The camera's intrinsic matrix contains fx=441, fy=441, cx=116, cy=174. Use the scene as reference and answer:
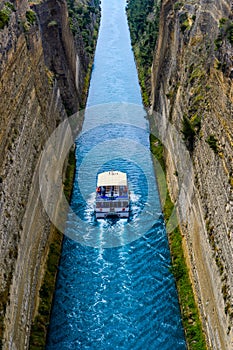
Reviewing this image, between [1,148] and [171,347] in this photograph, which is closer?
[1,148]

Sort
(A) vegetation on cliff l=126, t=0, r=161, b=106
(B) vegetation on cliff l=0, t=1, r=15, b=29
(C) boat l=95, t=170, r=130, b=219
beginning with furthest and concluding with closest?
(A) vegetation on cliff l=126, t=0, r=161, b=106 → (C) boat l=95, t=170, r=130, b=219 → (B) vegetation on cliff l=0, t=1, r=15, b=29

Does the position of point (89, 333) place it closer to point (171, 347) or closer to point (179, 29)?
point (171, 347)

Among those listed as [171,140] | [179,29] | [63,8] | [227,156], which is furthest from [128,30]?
[227,156]

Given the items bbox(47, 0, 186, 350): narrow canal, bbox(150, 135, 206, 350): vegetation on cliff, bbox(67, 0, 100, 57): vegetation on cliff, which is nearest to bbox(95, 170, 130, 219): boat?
bbox(47, 0, 186, 350): narrow canal

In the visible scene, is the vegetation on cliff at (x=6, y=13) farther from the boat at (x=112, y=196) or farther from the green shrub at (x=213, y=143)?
the boat at (x=112, y=196)

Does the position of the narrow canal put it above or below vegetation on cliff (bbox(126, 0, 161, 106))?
below

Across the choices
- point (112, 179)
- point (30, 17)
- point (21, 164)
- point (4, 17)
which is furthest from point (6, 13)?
point (112, 179)

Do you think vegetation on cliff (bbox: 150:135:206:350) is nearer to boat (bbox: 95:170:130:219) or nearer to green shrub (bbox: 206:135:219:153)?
boat (bbox: 95:170:130:219)

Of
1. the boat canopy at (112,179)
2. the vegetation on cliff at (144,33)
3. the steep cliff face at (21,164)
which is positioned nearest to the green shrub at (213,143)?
the steep cliff face at (21,164)
